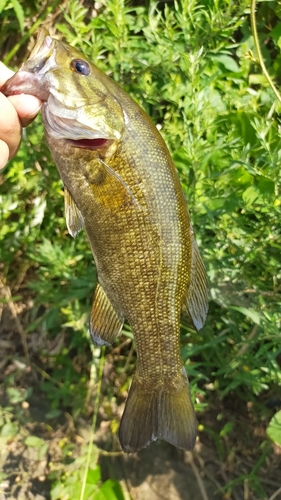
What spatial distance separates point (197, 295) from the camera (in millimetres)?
1727

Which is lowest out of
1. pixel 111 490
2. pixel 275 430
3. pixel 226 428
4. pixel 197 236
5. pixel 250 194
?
pixel 111 490

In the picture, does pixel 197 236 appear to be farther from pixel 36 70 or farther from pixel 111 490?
pixel 111 490

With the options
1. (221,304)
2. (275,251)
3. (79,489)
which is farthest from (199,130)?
(79,489)

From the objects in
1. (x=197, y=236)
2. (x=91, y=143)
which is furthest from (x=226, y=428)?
(x=91, y=143)

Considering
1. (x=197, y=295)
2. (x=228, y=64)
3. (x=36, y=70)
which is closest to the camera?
(x=36, y=70)

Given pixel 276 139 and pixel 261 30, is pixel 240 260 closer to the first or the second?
pixel 276 139

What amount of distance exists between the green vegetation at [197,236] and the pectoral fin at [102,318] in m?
0.57

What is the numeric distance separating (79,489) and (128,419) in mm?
1003

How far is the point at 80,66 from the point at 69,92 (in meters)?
0.10

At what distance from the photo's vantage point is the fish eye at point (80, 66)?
→ 1.50 m

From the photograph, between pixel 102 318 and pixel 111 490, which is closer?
pixel 102 318

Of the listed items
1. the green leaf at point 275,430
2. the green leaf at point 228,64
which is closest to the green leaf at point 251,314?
the green leaf at point 275,430

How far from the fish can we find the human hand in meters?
0.03

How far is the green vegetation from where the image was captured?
6.77 ft
